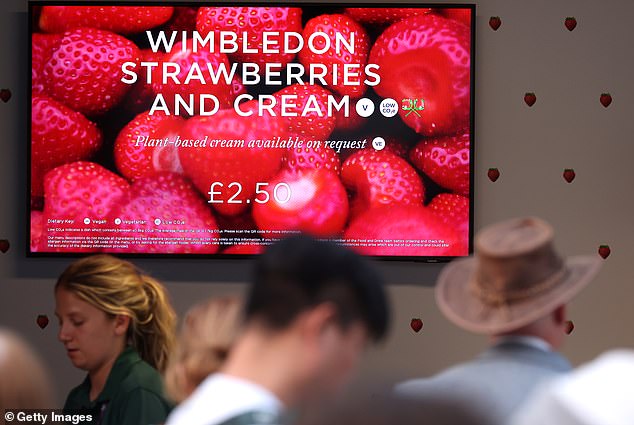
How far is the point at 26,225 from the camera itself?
394 centimetres

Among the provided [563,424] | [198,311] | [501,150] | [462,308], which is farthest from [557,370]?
[501,150]

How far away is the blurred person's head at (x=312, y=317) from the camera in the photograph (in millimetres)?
1013

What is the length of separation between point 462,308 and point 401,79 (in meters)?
2.50

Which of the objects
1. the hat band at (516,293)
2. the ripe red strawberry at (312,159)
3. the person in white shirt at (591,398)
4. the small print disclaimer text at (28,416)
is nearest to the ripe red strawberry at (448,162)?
the ripe red strawberry at (312,159)

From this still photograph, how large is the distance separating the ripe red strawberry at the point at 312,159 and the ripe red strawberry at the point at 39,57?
1.04m

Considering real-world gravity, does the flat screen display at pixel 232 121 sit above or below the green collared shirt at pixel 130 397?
above

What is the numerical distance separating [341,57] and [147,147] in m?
0.86

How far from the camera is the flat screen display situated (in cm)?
390

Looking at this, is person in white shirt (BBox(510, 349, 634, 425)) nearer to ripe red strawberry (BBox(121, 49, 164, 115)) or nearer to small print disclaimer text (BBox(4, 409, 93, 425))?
small print disclaimer text (BBox(4, 409, 93, 425))

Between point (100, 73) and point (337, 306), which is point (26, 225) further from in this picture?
point (337, 306)

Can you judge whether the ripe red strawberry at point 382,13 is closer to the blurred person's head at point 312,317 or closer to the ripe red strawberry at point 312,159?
the ripe red strawberry at point 312,159

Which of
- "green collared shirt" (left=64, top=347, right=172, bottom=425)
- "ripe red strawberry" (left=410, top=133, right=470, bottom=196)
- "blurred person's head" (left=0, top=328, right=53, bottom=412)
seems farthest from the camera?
"ripe red strawberry" (left=410, top=133, right=470, bottom=196)

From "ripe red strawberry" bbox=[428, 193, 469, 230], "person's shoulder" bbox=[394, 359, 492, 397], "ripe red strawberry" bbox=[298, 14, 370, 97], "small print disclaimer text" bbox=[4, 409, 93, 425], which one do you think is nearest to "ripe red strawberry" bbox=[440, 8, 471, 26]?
"ripe red strawberry" bbox=[298, 14, 370, 97]

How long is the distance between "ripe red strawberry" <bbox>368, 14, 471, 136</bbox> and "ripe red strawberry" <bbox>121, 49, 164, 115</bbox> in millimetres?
887
